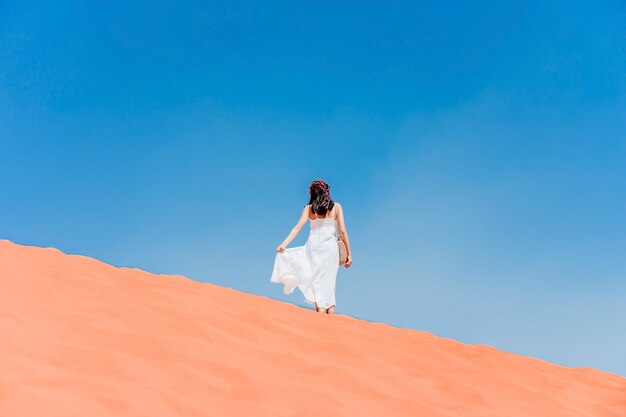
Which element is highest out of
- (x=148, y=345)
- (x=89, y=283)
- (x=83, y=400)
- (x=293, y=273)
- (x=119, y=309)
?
(x=293, y=273)

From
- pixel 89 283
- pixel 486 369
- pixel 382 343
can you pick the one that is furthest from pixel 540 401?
pixel 89 283

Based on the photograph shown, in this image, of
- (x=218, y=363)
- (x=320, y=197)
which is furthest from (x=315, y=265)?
(x=218, y=363)

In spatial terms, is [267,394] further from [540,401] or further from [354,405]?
[540,401]

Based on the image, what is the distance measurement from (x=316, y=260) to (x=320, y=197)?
102 cm

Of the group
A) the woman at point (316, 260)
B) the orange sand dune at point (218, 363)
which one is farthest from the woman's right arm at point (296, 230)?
the orange sand dune at point (218, 363)

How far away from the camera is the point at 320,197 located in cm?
895

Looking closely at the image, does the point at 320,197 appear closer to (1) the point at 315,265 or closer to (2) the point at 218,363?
(1) the point at 315,265

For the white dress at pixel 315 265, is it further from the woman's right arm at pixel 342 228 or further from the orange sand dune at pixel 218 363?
the orange sand dune at pixel 218 363

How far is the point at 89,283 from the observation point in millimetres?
5621

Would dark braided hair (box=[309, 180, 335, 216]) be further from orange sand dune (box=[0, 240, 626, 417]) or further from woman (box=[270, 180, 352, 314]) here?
orange sand dune (box=[0, 240, 626, 417])

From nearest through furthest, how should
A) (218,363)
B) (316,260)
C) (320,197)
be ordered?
(218,363), (320,197), (316,260)

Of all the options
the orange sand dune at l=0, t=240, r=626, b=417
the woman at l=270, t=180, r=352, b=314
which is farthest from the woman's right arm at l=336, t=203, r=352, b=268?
the orange sand dune at l=0, t=240, r=626, b=417

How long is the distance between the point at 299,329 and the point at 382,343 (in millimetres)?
871

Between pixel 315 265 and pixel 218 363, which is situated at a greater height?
pixel 315 265
